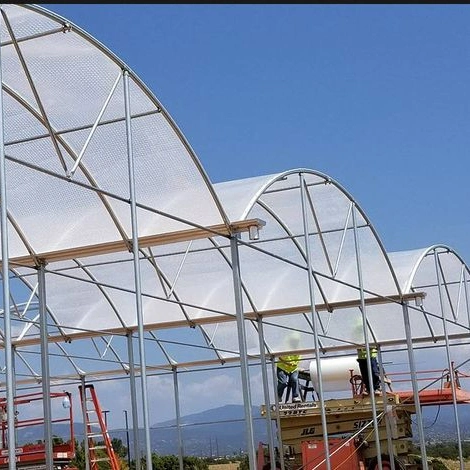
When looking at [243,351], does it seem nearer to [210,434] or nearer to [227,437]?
[210,434]

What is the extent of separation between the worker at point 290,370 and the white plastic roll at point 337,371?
120 cm

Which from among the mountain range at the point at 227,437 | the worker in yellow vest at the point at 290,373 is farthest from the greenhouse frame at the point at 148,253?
the mountain range at the point at 227,437

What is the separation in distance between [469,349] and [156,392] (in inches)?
562

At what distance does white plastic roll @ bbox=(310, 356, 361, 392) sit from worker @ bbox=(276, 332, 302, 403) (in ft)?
3.94

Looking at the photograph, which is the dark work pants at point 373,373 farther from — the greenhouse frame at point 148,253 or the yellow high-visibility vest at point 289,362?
the yellow high-visibility vest at point 289,362

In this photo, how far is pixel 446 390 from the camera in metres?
25.6

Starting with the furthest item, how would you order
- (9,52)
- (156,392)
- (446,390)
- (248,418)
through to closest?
(156,392) < (446,390) < (248,418) < (9,52)

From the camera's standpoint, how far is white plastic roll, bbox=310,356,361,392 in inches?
1044

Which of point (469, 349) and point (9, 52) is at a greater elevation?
point (9, 52)

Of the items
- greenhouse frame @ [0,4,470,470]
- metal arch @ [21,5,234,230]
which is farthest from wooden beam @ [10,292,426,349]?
metal arch @ [21,5,234,230]

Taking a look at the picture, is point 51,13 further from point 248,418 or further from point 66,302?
point 66,302

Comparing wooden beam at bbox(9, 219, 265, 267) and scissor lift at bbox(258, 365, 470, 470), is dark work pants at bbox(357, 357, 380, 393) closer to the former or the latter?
scissor lift at bbox(258, 365, 470, 470)

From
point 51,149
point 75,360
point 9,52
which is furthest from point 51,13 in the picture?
point 75,360

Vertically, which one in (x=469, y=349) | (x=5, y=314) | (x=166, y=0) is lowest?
(x=166, y=0)
